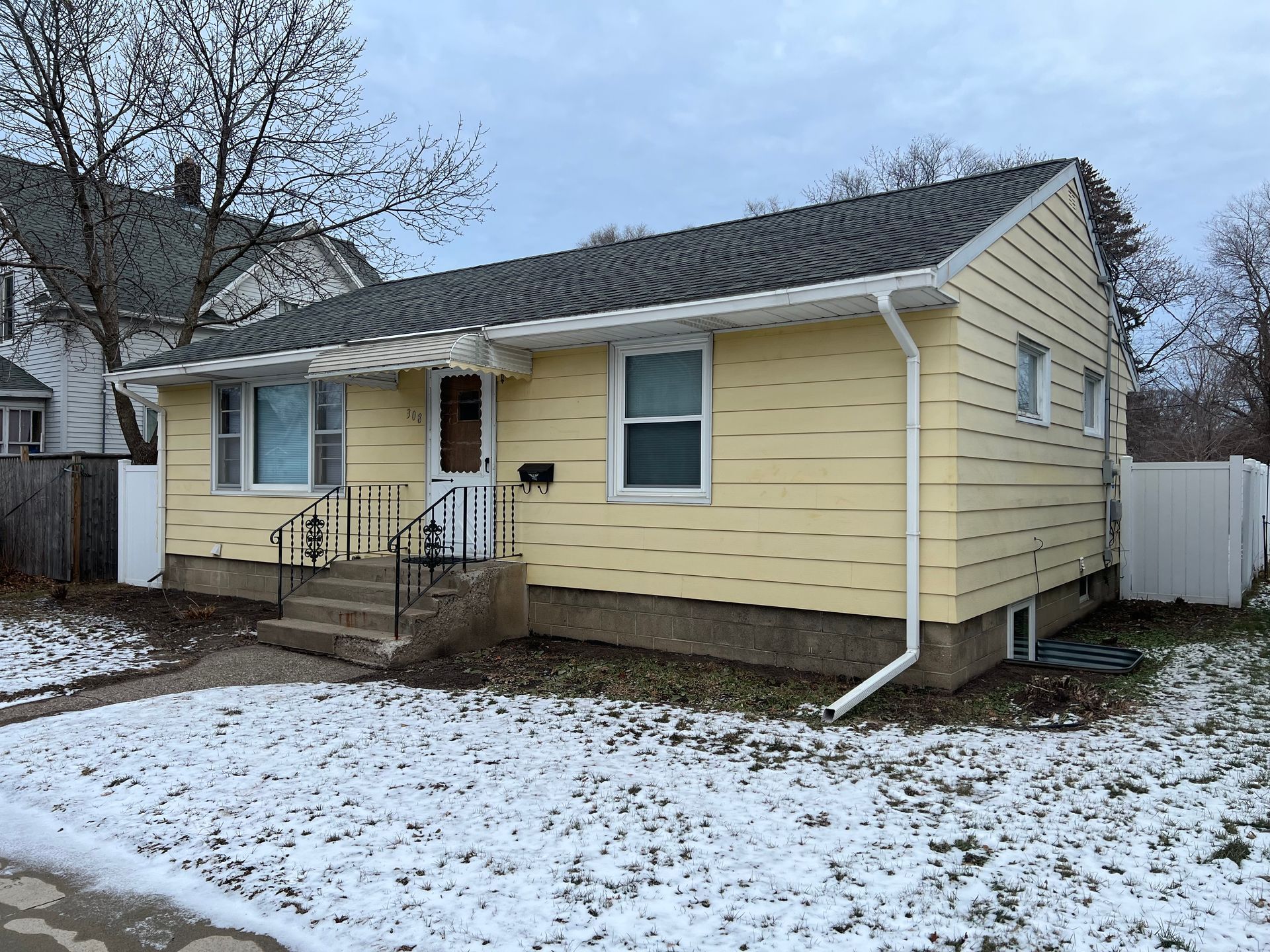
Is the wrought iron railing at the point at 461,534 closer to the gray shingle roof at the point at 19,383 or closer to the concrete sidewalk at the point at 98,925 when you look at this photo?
the concrete sidewalk at the point at 98,925

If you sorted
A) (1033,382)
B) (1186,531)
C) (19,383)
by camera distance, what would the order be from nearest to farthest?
(1033,382) → (1186,531) → (19,383)

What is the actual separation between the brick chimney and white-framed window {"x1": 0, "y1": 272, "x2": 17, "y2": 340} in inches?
259

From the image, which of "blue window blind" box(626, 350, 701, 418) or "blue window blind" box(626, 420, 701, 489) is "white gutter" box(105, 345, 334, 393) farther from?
"blue window blind" box(626, 420, 701, 489)

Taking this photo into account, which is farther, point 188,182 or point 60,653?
point 188,182

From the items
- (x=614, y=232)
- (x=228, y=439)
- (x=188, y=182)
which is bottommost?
(x=228, y=439)

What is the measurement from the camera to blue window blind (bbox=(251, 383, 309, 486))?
32.8ft

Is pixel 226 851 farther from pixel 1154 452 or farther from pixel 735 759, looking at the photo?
pixel 1154 452

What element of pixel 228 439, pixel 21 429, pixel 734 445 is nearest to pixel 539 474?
pixel 734 445

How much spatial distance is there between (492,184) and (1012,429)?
1086 centimetres

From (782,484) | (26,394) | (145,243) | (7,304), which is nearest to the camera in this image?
(782,484)

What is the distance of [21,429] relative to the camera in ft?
61.0

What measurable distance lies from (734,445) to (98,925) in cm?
509

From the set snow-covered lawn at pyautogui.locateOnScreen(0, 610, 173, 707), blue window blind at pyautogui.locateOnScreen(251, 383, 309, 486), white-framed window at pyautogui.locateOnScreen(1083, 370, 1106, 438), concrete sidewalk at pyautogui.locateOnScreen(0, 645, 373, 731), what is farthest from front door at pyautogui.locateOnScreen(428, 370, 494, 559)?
white-framed window at pyautogui.locateOnScreen(1083, 370, 1106, 438)

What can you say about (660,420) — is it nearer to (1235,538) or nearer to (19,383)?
(1235,538)
